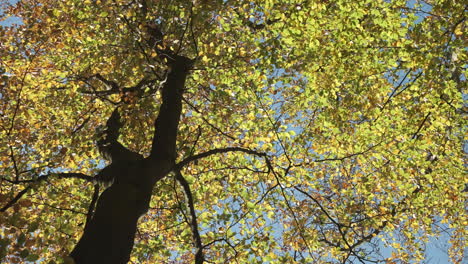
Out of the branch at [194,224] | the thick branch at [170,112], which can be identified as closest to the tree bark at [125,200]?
the thick branch at [170,112]

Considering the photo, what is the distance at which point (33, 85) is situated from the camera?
1038 centimetres

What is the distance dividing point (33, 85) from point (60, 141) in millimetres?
2218

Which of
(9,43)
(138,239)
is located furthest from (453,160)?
(9,43)

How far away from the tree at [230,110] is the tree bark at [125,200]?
7 centimetres

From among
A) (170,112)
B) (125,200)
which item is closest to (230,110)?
(170,112)

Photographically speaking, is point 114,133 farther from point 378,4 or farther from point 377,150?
point 378,4

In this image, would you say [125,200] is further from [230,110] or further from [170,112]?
[230,110]

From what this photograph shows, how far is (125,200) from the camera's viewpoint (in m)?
5.86

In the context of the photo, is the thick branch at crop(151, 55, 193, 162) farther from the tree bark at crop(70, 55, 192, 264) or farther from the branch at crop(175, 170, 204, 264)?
the branch at crop(175, 170, 204, 264)

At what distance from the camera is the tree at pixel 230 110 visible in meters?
8.28

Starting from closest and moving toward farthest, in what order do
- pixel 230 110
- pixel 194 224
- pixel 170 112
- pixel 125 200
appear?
pixel 125 200
pixel 194 224
pixel 170 112
pixel 230 110

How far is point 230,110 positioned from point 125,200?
19.0 feet

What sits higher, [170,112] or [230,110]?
[230,110]

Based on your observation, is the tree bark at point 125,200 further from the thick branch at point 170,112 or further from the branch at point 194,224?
the branch at point 194,224
